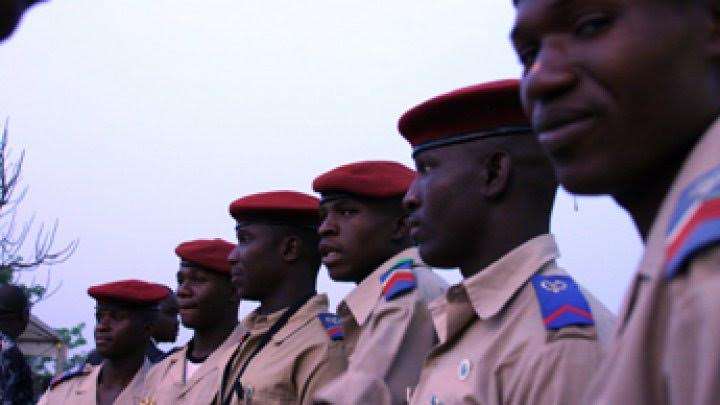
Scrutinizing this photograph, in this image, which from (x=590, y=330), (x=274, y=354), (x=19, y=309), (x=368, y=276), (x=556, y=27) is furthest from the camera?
(x=19, y=309)

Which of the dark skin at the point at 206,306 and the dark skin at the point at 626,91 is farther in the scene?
the dark skin at the point at 206,306

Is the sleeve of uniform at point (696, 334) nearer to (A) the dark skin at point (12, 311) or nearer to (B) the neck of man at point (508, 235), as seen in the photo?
(B) the neck of man at point (508, 235)

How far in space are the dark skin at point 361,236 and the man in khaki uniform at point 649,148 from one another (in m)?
2.90

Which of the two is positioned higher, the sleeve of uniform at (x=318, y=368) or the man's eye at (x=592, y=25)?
the man's eye at (x=592, y=25)

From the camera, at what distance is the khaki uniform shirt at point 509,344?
2266mm

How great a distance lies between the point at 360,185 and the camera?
454 centimetres

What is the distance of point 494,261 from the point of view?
2869 mm

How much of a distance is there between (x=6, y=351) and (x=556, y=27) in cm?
720

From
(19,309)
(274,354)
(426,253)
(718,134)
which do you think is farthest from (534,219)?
(19,309)

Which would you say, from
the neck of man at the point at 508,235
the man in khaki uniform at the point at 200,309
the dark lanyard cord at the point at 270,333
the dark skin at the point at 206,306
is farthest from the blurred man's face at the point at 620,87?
the dark skin at the point at 206,306

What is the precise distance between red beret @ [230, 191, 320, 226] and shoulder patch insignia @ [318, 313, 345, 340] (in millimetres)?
853

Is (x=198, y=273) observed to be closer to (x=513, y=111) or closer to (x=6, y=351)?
(x=6, y=351)

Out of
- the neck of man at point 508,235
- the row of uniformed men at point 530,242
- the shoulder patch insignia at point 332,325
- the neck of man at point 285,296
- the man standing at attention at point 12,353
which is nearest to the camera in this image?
the row of uniformed men at point 530,242

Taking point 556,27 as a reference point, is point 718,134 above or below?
below
